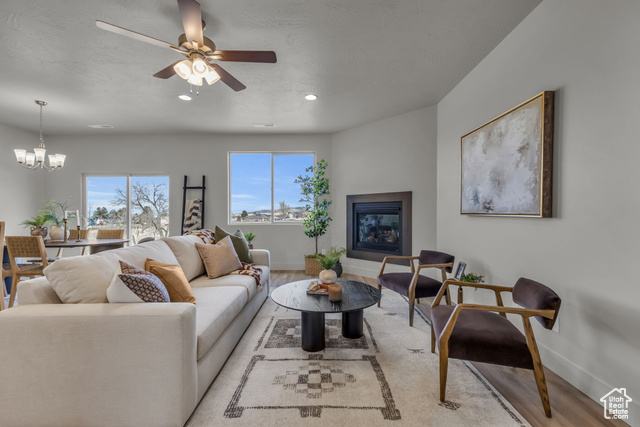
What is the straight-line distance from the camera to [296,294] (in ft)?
8.11

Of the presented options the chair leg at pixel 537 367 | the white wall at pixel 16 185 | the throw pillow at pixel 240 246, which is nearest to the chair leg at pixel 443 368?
the chair leg at pixel 537 367

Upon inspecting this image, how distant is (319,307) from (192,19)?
218 cm

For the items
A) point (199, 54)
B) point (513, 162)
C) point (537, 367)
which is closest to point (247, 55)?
point (199, 54)

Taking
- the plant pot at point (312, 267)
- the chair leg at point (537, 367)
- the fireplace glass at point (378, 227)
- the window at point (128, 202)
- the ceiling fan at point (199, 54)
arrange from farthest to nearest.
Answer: the window at point (128, 202)
the plant pot at point (312, 267)
the fireplace glass at point (378, 227)
the ceiling fan at point (199, 54)
the chair leg at point (537, 367)

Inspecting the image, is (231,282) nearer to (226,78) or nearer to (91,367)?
(91,367)

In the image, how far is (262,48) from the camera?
2.57 metres

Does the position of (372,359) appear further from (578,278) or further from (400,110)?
(400,110)

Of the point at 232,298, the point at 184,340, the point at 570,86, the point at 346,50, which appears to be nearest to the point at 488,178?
the point at 570,86

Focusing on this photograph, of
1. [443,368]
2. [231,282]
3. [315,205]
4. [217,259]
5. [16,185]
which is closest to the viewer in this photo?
[443,368]

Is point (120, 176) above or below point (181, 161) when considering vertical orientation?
below

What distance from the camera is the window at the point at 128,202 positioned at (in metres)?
5.54

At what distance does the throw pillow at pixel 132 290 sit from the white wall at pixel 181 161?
3.86 meters

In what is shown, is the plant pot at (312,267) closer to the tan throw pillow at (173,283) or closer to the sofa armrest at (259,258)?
the sofa armrest at (259,258)

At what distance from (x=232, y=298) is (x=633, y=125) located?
9.05ft
